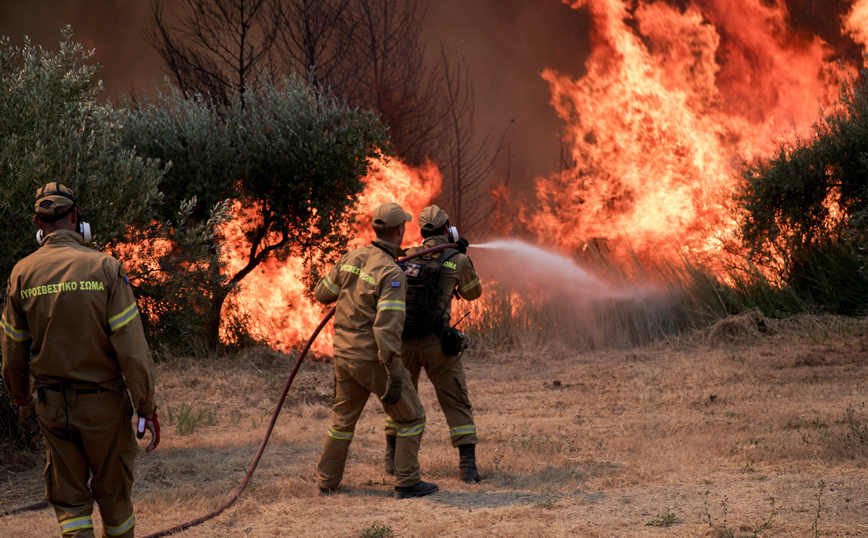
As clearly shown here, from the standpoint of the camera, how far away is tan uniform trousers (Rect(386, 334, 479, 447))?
5.63 meters

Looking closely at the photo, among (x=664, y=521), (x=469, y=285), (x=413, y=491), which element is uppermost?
(x=469, y=285)

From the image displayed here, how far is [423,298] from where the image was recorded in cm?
555

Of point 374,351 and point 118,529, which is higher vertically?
point 374,351

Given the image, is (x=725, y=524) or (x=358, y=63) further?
(x=358, y=63)

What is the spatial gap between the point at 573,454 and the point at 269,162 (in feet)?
22.1

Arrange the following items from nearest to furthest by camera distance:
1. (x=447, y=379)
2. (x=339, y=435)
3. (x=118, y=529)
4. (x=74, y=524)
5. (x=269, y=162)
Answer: (x=74, y=524), (x=118, y=529), (x=339, y=435), (x=447, y=379), (x=269, y=162)

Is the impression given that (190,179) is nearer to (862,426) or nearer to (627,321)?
(627,321)

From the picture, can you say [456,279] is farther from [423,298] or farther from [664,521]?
[664,521]

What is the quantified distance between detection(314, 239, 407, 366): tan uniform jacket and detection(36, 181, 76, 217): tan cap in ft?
6.32

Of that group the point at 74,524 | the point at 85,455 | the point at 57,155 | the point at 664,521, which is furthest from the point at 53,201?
the point at 664,521

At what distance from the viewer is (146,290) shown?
23.5 ft

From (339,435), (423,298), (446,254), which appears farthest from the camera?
(446,254)

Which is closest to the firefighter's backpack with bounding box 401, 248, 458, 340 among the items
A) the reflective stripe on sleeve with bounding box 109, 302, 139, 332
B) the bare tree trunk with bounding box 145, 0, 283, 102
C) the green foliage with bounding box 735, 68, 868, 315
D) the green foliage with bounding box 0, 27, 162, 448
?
the reflective stripe on sleeve with bounding box 109, 302, 139, 332

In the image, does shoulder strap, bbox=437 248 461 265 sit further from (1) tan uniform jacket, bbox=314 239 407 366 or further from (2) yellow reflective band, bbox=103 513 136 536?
(2) yellow reflective band, bbox=103 513 136 536
